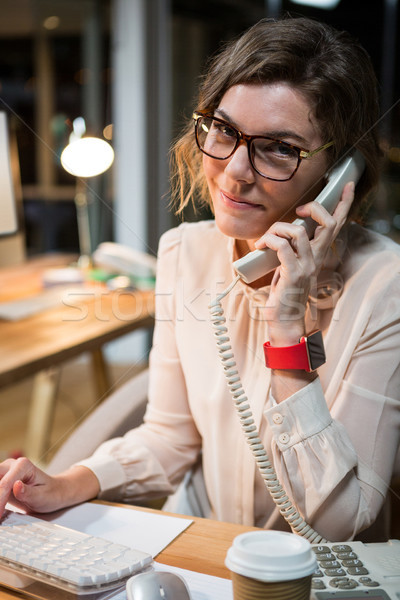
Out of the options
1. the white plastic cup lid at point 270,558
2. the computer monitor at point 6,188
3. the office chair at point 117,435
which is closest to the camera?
the white plastic cup lid at point 270,558

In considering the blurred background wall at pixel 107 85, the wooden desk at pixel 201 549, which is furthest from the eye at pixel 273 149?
the blurred background wall at pixel 107 85

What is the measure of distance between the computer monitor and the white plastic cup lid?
1361mm

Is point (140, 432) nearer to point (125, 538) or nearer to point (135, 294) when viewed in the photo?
point (125, 538)

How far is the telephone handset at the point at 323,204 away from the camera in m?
0.91

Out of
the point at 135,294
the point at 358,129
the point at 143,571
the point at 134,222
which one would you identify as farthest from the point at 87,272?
the point at 143,571

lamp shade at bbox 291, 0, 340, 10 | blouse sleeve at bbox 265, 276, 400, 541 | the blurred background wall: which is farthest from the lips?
the blurred background wall

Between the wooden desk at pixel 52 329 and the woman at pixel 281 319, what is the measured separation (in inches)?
21.5

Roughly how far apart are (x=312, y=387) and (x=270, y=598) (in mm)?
361

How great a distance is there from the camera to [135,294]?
2.22 meters

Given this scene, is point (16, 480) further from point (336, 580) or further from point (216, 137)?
point (216, 137)

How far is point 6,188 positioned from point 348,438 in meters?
1.20

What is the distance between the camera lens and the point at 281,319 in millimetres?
871

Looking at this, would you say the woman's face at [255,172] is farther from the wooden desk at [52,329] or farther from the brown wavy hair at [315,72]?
the wooden desk at [52,329]

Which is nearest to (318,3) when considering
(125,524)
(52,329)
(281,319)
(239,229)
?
(239,229)
